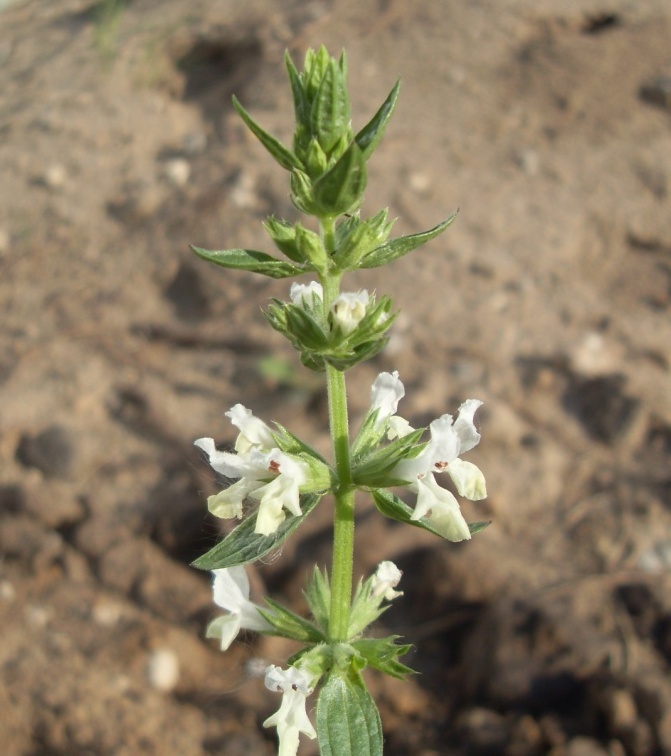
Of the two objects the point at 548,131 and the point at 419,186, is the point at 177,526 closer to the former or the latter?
the point at 419,186

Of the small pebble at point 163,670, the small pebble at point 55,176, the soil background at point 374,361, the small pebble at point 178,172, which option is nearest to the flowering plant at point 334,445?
the soil background at point 374,361

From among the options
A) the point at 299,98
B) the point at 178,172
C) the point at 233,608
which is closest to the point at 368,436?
the point at 233,608

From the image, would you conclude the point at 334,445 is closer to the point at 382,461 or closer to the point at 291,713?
the point at 382,461

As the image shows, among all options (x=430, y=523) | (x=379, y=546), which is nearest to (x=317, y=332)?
(x=430, y=523)

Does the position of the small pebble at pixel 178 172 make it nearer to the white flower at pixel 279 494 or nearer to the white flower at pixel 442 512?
the white flower at pixel 279 494

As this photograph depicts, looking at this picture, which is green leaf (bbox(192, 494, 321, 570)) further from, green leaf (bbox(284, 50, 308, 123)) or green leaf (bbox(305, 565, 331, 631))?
green leaf (bbox(284, 50, 308, 123))

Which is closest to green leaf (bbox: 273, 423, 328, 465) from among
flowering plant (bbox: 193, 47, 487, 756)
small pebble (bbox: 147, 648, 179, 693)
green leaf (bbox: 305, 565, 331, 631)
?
flowering plant (bbox: 193, 47, 487, 756)
